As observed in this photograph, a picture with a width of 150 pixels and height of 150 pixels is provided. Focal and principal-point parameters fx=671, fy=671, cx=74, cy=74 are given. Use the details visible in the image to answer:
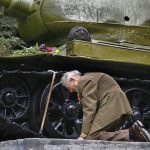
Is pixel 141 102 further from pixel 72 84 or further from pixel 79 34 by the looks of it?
pixel 72 84

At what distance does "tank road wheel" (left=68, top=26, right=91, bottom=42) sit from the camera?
38.4 feet

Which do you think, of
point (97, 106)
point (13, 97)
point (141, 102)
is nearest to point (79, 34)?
point (13, 97)

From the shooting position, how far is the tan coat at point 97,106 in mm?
8492

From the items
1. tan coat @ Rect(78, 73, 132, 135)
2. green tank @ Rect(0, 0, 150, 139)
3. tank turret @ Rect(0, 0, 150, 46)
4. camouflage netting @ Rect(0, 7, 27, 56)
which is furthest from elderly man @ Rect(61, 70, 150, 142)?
camouflage netting @ Rect(0, 7, 27, 56)

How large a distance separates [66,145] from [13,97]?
137 inches

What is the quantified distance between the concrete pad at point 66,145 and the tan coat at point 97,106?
43 centimetres

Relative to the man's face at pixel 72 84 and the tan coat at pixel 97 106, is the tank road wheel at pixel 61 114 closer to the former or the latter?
the man's face at pixel 72 84

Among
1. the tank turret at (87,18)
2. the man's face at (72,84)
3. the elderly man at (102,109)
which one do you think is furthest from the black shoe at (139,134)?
the tank turret at (87,18)

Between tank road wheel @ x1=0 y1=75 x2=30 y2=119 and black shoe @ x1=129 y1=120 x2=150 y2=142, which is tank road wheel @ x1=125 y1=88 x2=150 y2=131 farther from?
black shoe @ x1=129 y1=120 x2=150 y2=142

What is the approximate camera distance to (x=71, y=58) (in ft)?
37.3

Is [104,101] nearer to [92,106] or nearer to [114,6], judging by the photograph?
[92,106]

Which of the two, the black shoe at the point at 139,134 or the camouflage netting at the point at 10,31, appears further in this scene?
the camouflage netting at the point at 10,31

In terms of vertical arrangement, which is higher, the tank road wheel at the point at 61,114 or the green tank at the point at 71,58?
the green tank at the point at 71,58

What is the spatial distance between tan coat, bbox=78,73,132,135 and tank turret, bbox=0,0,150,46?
4067 mm
